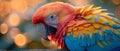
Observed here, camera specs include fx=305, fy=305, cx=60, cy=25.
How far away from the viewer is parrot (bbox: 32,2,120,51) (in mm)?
1381

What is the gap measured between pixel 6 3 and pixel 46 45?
0.30 meters

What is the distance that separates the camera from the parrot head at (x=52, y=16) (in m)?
1.45

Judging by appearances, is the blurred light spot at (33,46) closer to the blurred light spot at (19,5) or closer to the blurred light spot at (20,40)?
the blurred light spot at (20,40)

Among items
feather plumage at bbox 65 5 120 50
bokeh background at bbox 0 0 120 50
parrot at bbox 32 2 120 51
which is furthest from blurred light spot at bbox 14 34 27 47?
feather plumage at bbox 65 5 120 50

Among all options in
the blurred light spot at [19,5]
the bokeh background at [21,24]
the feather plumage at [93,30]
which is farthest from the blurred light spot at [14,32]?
the feather plumage at [93,30]

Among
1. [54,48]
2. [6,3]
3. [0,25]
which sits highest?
[6,3]

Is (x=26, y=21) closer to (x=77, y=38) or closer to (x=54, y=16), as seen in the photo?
(x=54, y=16)

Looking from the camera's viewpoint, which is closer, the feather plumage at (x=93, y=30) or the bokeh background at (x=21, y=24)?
the feather plumage at (x=93, y=30)

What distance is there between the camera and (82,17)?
1.43 meters

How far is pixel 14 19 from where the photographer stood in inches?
60.6

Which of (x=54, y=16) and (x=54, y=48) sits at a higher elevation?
(x=54, y=16)

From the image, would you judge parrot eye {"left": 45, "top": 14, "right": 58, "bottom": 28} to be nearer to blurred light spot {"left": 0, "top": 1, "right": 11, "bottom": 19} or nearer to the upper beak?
the upper beak

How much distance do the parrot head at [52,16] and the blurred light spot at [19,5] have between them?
0.31 feet

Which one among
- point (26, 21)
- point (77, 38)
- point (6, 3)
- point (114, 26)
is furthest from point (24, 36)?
point (114, 26)
